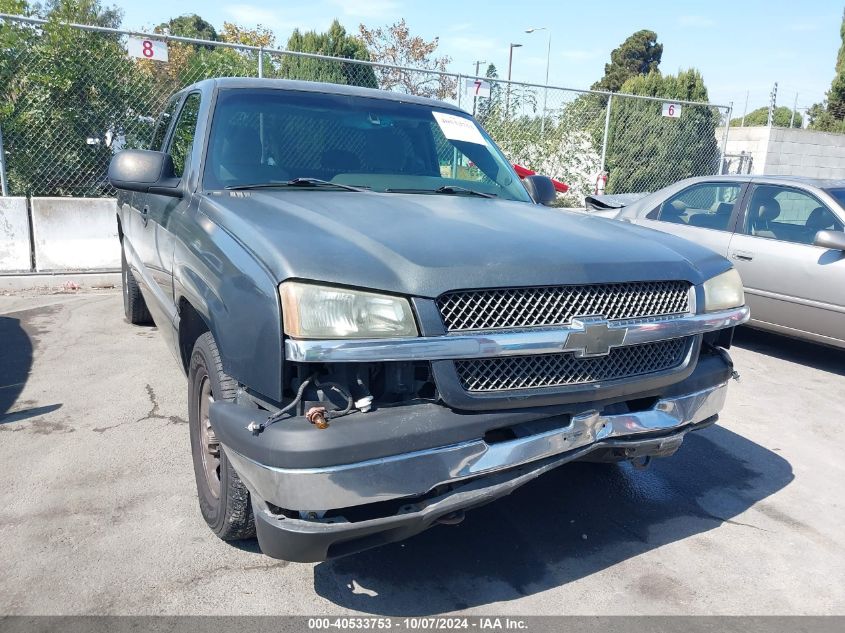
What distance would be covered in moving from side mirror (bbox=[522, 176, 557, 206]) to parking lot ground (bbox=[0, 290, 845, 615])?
153 centimetres

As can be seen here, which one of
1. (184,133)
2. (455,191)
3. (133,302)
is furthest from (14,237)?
(455,191)

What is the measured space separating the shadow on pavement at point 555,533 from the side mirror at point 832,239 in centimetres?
233

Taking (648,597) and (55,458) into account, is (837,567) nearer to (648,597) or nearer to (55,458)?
(648,597)

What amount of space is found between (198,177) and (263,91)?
699 millimetres

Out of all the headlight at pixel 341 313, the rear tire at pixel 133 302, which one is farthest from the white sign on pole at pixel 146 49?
the headlight at pixel 341 313

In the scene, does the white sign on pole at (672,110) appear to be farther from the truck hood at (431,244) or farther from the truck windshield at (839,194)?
the truck hood at (431,244)

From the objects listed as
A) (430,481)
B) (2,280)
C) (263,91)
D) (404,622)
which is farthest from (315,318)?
(2,280)

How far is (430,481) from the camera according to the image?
84.4 inches

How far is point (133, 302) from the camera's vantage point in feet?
19.8

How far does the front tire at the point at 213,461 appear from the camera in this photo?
2531 millimetres

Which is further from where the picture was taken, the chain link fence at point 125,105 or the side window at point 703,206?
the chain link fence at point 125,105

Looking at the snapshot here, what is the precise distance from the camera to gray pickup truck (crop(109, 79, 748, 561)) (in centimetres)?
209

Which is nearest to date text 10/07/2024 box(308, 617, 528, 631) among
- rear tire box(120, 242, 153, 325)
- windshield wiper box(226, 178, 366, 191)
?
windshield wiper box(226, 178, 366, 191)

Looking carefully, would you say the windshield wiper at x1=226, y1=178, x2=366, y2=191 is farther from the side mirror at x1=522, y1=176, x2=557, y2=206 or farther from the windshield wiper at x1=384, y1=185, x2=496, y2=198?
the side mirror at x1=522, y1=176, x2=557, y2=206
